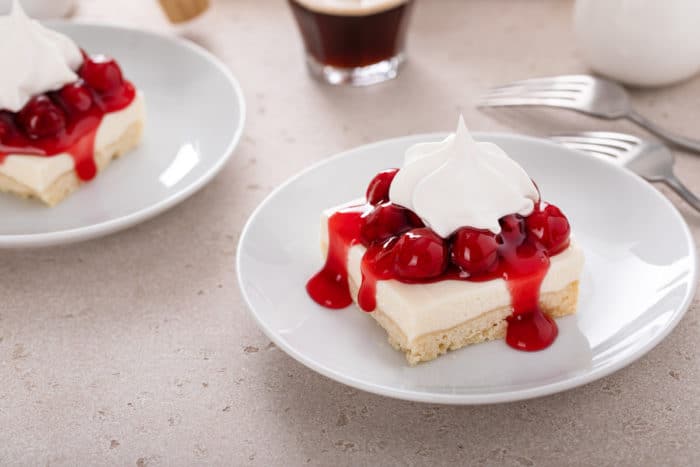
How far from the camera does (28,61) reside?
1.60 meters

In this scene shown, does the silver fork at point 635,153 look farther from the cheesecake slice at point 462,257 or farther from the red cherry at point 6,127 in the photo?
the red cherry at point 6,127

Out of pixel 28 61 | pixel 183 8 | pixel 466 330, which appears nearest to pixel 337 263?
pixel 466 330

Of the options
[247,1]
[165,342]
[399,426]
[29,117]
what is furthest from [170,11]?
[399,426]

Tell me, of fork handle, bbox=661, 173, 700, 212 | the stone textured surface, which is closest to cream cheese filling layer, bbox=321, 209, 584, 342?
the stone textured surface

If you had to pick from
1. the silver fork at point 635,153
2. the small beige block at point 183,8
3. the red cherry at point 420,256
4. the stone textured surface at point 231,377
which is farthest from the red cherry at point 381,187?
the small beige block at point 183,8

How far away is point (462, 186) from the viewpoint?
120 cm

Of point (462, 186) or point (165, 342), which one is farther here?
point (165, 342)

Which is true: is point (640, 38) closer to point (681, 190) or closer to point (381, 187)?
point (681, 190)

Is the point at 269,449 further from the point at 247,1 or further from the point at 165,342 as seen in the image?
the point at 247,1

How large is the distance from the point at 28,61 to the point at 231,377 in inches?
29.9

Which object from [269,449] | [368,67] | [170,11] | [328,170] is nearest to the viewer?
[269,449]

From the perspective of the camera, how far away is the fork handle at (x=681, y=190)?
4.96 feet

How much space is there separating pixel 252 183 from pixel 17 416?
0.67 m

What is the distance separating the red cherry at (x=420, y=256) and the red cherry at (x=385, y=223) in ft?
0.21
